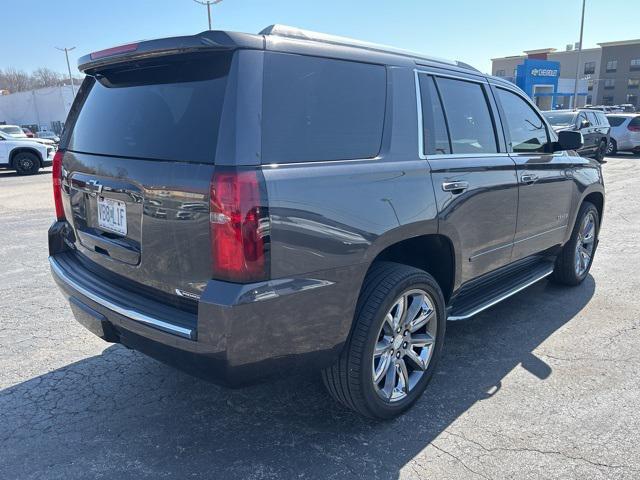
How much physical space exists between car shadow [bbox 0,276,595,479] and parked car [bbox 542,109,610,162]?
14271 mm

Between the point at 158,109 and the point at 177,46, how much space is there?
35 cm

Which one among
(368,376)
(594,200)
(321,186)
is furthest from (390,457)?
(594,200)

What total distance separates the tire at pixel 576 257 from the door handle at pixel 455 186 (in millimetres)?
2273

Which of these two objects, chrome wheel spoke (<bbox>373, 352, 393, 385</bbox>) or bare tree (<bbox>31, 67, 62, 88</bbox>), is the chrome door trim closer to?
chrome wheel spoke (<bbox>373, 352, 393, 385</bbox>)

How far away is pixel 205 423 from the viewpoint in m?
2.89

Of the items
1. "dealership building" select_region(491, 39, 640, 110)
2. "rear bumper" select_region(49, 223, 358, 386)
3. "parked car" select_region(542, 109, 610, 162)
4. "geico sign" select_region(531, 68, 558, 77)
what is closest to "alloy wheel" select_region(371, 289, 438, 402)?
"rear bumper" select_region(49, 223, 358, 386)

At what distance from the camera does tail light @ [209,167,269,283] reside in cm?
211

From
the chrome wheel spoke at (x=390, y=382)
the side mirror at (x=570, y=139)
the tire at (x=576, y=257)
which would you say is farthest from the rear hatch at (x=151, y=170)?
the tire at (x=576, y=257)

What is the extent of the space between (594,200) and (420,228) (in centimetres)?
341

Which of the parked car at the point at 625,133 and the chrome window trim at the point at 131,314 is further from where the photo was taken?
the parked car at the point at 625,133

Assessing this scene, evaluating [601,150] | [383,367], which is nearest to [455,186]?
[383,367]

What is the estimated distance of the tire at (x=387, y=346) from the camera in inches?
104

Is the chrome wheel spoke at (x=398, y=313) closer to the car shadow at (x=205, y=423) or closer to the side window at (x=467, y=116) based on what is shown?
the car shadow at (x=205, y=423)

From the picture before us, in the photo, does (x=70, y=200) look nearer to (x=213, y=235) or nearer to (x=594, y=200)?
(x=213, y=235)
